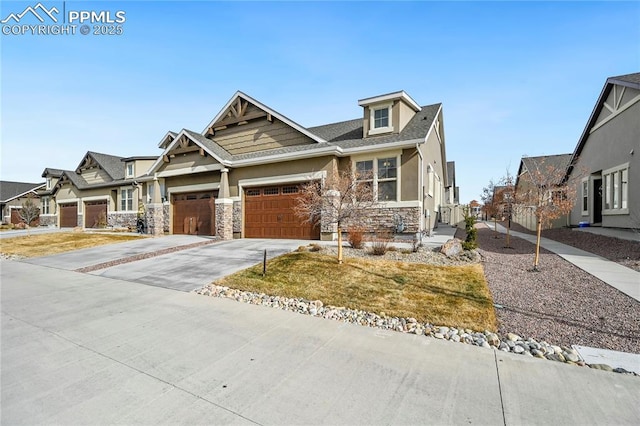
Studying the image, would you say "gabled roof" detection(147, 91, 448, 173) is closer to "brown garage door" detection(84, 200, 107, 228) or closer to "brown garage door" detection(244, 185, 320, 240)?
"brown garage door" detection(244, 185, 320, 240)

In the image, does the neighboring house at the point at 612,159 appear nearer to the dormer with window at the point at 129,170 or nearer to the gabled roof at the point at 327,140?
the gabled roof at the point at 327,140

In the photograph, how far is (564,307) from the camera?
553 cm

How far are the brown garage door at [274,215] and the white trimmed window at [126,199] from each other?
15.3 meters

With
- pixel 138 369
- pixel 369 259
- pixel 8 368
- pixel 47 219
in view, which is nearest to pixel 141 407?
pixel 138 369

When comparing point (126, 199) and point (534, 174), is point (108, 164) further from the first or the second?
point (534, 174)

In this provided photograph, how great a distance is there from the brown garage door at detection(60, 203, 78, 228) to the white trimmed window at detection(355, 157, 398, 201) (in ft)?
103

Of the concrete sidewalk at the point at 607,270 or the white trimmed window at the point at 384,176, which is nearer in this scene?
the concrete sidewalk at the point at 607,270

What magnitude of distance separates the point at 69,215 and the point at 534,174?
39558 millimetres

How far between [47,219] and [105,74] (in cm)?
3259

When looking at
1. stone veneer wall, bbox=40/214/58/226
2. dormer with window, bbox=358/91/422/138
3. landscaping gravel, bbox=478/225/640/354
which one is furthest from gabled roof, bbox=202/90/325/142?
stone veneer wall, bbox=40/214/58/226

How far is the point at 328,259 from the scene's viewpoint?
9.31 metres

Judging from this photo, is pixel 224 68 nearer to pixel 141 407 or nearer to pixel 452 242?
pixel 452 242

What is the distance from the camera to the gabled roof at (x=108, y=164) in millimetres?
27922

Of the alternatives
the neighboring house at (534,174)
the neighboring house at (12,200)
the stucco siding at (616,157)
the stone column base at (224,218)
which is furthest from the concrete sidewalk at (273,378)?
the neighboring house at (12,200)
